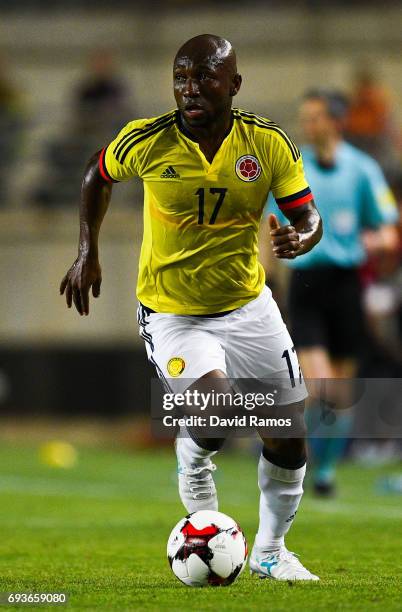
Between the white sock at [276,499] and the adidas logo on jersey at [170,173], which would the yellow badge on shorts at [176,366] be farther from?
the adidas logo on jersey at [170,173]

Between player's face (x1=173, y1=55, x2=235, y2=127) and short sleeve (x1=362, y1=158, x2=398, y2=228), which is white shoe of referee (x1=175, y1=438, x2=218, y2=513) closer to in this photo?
player's face (x1=173, y1=55, x2=235, y2=127)

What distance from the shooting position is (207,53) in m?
5.72

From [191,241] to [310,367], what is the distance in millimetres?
4003

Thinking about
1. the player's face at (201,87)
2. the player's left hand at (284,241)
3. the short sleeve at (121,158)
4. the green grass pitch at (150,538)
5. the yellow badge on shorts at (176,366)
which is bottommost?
the green grass pitch at (150,538)

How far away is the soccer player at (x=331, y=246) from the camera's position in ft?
32.2

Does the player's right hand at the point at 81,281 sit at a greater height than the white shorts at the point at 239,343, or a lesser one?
greater

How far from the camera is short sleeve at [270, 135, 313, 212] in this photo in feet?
19.5

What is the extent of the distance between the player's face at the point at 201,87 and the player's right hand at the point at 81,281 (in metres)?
0.78

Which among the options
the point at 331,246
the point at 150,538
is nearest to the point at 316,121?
the point at 331,246

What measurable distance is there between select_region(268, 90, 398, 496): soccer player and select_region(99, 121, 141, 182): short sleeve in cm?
381

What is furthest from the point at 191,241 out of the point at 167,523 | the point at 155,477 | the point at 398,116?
the point at 398,116

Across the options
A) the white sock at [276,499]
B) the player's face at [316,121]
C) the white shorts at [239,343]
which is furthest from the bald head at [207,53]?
the player's face at [316,121]

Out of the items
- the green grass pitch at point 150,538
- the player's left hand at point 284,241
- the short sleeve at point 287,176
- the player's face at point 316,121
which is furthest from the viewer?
the player's face at point 316,121

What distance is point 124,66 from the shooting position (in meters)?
20.1
